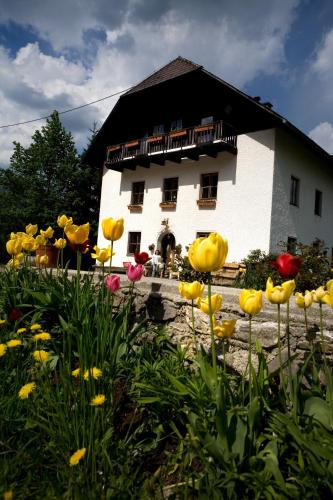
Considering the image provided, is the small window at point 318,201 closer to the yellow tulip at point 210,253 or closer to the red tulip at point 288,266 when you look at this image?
the red tulip at point 288,266

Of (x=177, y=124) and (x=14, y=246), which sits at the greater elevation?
(x=177, y=124)

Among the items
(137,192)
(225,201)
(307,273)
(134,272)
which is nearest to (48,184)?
(137,192)

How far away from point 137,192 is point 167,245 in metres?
2.98

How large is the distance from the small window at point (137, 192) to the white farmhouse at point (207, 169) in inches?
1.7

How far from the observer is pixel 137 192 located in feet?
48.7

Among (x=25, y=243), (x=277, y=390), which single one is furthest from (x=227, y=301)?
(x=25, y=243)

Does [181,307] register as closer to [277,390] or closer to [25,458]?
[277,390]

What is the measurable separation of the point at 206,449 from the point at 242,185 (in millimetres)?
10893

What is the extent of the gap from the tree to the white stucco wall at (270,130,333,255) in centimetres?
1331

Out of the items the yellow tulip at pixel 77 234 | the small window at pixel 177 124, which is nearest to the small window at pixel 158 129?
the small window at pixel 177 124

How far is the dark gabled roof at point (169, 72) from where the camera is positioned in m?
12.4

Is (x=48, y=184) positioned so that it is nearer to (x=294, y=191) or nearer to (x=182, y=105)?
(x=182, y=105)

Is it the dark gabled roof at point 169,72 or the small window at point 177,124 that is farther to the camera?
the small window at point 177,124

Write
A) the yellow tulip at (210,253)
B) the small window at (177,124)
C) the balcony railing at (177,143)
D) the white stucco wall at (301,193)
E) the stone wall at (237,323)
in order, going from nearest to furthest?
the yellow tulip at (210,253), the stone wall at (237,323), the white stucco wall at (301,193), the balcony railing at (177,143), the small window at (177,124)
